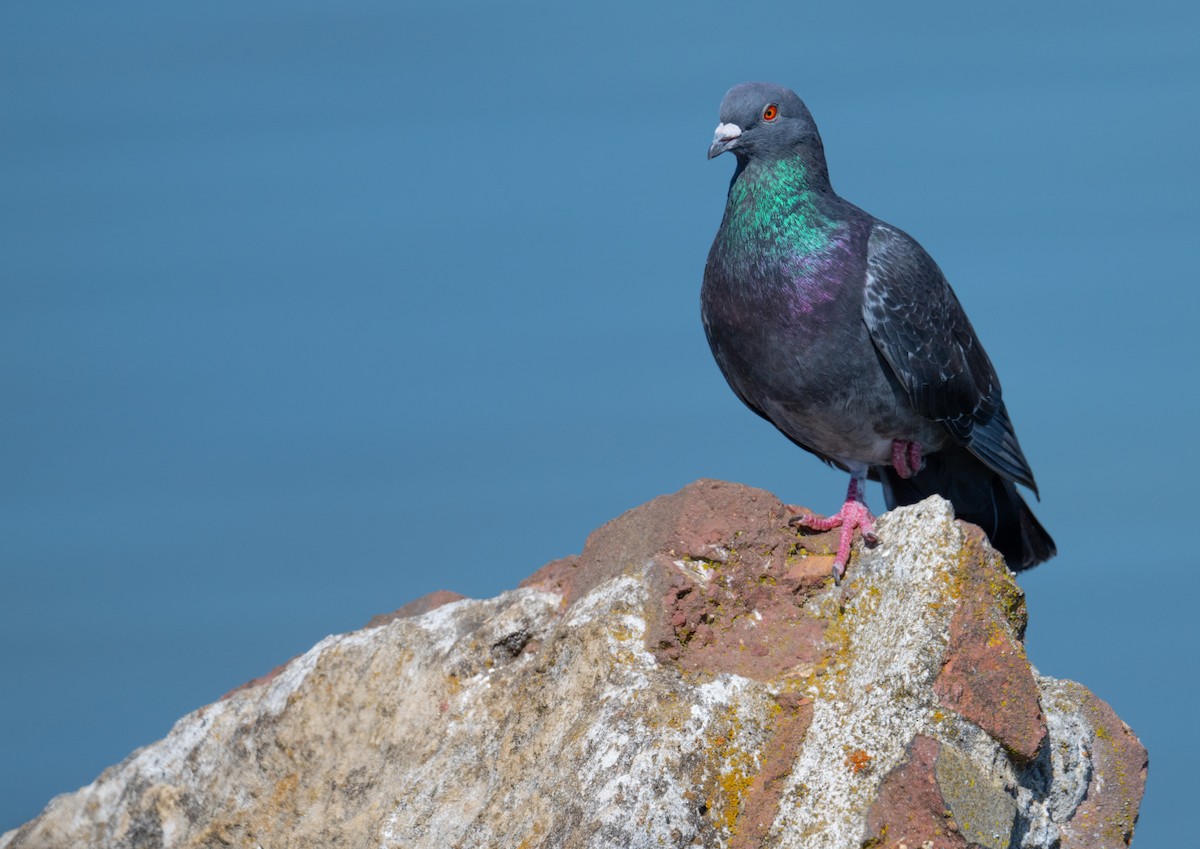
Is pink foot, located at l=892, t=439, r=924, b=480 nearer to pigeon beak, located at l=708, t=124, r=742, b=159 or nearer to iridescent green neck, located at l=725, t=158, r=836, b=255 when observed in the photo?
iridescent green neck, located at l=725, t=158, r=836, b=255

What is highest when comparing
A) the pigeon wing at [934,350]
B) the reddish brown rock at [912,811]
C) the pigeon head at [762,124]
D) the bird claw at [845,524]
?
the pigeon head at [762,124]

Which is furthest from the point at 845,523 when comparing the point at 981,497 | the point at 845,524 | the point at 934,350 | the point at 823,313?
the point at 981,497

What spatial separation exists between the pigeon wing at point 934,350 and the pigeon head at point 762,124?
651 millimetres

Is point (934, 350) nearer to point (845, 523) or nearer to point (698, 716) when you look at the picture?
point (845, 523)

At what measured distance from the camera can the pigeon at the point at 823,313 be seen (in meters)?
7.22

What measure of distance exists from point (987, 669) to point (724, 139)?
291 cm

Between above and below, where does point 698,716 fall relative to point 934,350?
below

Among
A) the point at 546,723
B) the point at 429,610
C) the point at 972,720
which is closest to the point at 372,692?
the point at 429,610

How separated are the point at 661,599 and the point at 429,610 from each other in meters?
1.98

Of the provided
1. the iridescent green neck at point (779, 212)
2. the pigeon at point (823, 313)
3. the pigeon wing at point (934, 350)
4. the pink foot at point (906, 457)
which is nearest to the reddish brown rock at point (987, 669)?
the pigeon at point (823, 313)

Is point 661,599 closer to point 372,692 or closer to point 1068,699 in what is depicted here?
Answer: point 372,692

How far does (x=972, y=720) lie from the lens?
5746 millimetres

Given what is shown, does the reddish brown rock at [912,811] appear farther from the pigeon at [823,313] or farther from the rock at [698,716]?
the pigeon at [823,313]

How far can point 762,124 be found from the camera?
7391 millimetres
